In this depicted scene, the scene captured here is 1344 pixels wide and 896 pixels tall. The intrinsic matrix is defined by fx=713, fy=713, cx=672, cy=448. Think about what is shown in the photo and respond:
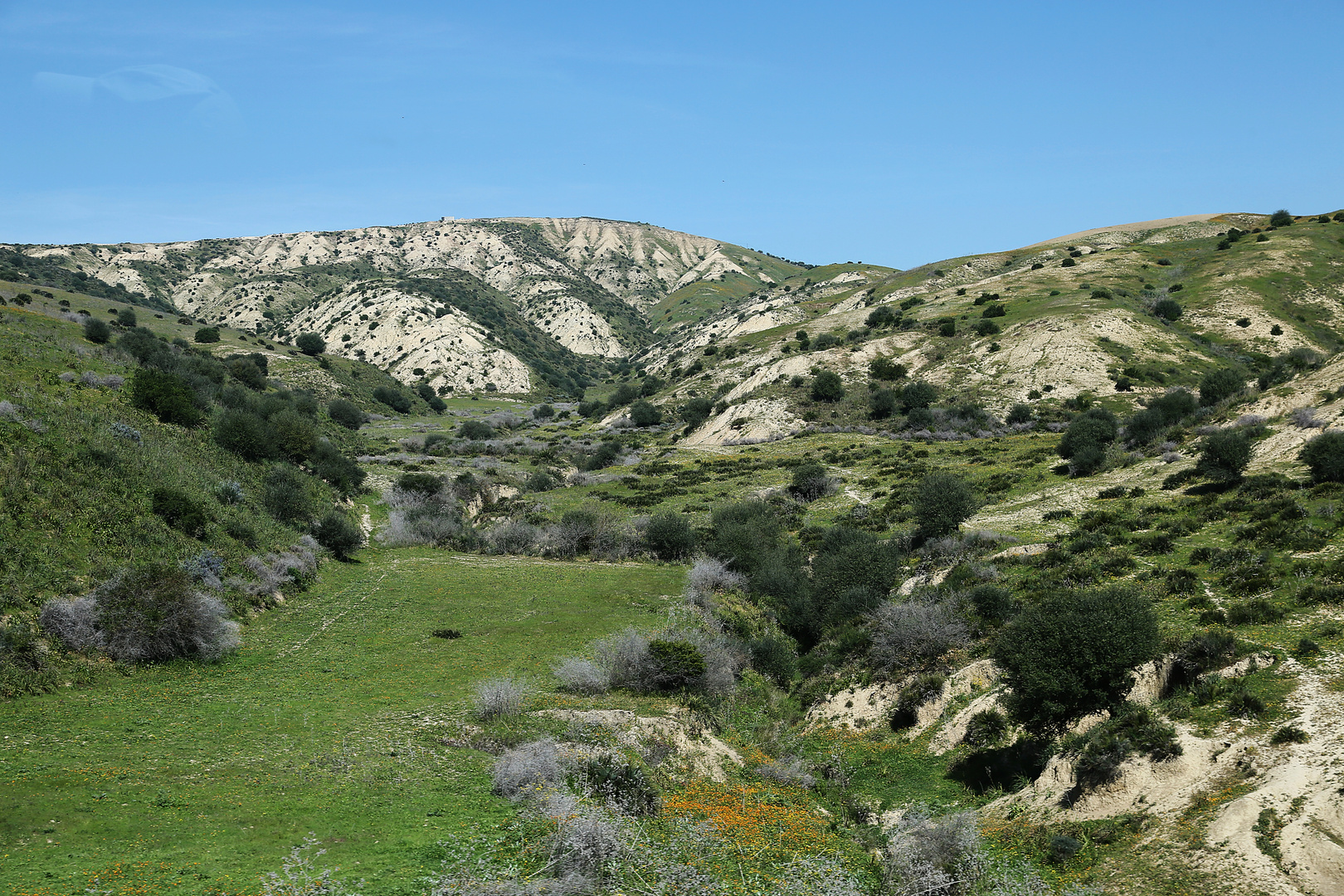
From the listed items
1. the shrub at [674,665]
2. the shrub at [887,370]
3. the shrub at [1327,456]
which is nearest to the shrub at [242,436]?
the shrub at [674,665]

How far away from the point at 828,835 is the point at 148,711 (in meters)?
17.9

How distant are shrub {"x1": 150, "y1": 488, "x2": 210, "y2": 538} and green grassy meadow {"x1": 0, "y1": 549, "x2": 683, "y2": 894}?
495cm

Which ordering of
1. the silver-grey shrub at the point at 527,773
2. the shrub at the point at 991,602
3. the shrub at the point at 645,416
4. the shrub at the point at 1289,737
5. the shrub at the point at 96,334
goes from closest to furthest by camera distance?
1. the shrub at the point at 1289,737
2. the silver-grey shrub at the point at 527,773
3. the shrub at the point at 991,602
4. the shrub at the point at 96,334
5. the shrub at the point at 645,416

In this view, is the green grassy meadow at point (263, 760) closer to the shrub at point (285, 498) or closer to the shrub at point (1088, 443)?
the shrub at point (285, 498)

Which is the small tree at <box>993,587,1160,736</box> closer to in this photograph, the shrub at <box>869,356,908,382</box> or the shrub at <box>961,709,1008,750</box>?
the shrub at <box>961,709,1008,750</box>

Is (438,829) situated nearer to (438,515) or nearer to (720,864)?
(720,864)

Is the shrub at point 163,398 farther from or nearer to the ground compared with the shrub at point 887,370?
nearer to the ground

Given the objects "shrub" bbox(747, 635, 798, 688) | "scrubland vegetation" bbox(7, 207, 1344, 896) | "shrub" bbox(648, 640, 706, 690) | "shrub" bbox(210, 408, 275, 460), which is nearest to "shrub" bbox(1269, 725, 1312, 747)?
"scrubland vegetation" bbox(7, 207, 1344, 896)

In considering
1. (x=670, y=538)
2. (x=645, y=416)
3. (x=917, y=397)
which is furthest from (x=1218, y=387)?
(x=645, y=416)

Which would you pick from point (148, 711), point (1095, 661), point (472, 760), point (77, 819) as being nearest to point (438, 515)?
point (148, 711)

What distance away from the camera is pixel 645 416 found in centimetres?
10012

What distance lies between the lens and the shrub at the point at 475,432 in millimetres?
94125

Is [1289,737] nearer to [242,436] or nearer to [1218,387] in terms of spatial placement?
[1218,387]

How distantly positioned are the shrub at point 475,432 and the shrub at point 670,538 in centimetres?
5253
